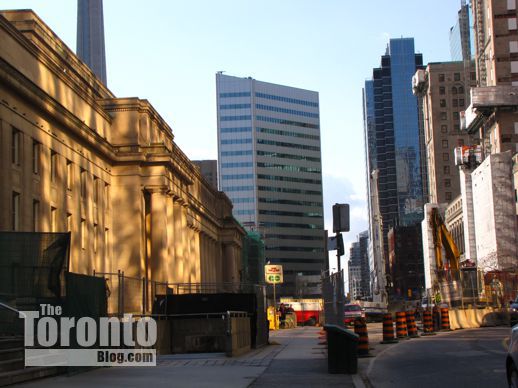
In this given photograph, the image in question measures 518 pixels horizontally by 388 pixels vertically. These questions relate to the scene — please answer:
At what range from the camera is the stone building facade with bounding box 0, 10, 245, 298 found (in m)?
44.2

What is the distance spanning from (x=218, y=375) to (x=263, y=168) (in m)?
176

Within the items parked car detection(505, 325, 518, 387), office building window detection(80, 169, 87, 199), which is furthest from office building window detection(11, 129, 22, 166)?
parked car detection(505, 325, 518, 387)

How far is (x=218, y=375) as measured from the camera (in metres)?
18.1

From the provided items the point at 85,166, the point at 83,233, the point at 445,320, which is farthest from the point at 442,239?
the point at 85,166

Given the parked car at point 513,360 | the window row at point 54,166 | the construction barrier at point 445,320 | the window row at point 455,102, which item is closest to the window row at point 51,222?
the window row at point 54,166

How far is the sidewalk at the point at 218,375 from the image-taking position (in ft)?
52.5

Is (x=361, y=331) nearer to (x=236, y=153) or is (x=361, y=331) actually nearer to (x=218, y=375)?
(x=218, y=375)

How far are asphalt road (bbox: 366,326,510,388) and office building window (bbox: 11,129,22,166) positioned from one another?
25.1 m

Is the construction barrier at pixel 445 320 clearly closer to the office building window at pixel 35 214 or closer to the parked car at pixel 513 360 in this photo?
the office building window at pixel 35 214

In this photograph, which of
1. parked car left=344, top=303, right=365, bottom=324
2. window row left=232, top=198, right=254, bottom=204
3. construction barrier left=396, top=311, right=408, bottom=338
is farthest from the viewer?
window row left=232, top=198, right=254, bottom=204

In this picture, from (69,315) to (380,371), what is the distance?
23.6 feet

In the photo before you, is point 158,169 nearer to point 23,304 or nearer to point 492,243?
point 492,243

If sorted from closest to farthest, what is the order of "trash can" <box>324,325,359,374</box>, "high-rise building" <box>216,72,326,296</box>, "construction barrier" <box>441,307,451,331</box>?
1. "trash can" <box>324,325,359,374</box>
2. "construction barrier" <box>441,307,451,331</box>
3. "high-rise building" <box>216,72,326,296</box>

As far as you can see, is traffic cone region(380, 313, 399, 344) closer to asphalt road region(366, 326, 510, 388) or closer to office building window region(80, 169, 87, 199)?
asphalt road region(366, 326, 510, 388)
